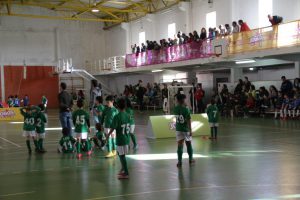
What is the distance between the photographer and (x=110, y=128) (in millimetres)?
9930

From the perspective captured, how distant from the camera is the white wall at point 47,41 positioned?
1724 inches

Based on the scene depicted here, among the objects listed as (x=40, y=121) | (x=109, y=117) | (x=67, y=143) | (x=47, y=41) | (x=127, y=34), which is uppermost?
(x=127, y=34)

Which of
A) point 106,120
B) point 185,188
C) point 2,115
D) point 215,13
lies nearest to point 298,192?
point 185,188

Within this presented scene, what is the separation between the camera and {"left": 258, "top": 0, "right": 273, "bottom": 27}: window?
88.1 ft

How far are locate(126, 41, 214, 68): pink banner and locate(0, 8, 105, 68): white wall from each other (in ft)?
38.6

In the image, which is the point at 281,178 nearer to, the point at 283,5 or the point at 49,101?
the point at 283,5

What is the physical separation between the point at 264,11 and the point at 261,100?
6528 millimetres

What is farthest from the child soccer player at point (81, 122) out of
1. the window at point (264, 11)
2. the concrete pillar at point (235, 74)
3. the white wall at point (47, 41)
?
the white wall at point (47, 41)

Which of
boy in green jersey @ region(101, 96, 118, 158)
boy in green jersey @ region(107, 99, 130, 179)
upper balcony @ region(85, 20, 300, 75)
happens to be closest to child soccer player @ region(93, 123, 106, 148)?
boy in green jersey @ region(101, 96, 118, 158)

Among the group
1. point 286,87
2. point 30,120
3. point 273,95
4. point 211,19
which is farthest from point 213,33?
point 30,120

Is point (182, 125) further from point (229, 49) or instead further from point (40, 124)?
point (229, 49)

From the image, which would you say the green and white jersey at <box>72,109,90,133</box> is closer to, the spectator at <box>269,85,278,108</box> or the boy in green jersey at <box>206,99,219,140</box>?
the boy in green jersey at <box>206,99,219,140</box>

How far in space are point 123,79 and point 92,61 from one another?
4213 mm

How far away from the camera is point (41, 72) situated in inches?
1788
